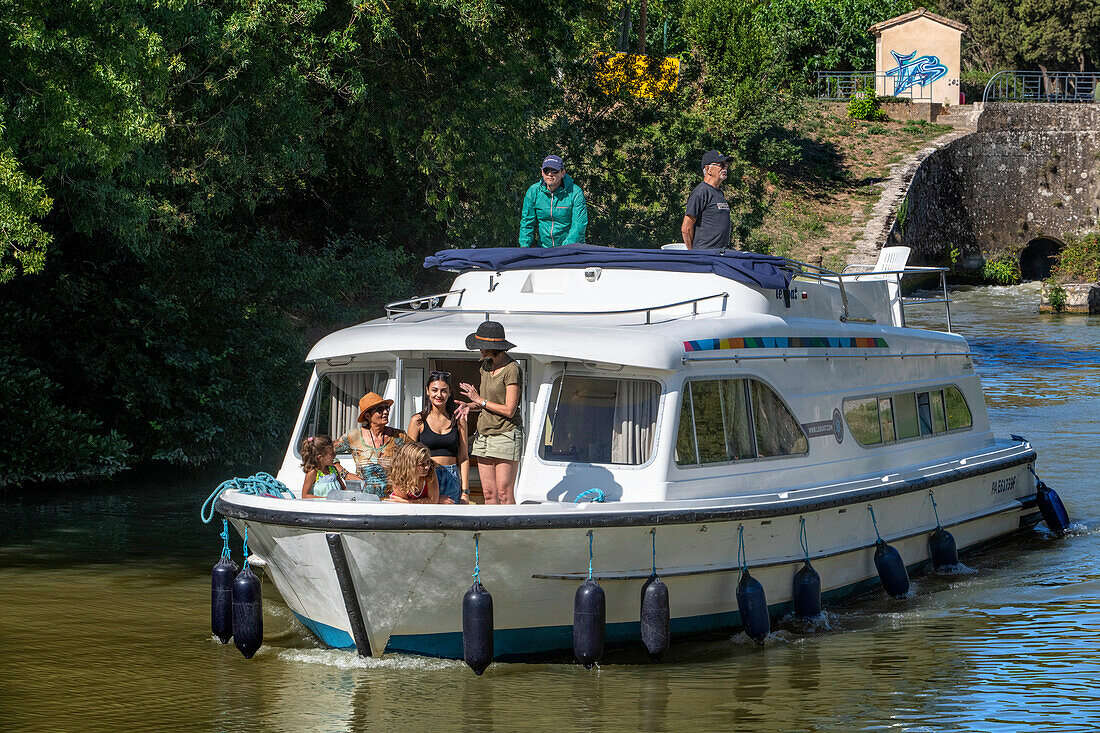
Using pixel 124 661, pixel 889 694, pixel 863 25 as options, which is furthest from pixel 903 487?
pixel 863 25

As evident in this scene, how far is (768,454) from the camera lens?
9.72 meters

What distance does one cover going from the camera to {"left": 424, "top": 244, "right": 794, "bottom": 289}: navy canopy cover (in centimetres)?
1001

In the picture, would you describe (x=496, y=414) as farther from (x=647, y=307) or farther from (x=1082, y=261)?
(x=1082, y=261)

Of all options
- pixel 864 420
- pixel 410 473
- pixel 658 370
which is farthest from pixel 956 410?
pixel 410 473

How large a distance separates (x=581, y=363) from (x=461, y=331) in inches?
35.9

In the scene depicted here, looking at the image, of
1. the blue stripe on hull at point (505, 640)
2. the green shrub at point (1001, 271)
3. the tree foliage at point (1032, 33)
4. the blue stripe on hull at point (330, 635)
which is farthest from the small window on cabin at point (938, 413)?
the tree foliage at point (1032, 33)

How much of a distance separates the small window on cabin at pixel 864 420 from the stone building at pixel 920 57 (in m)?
40.9

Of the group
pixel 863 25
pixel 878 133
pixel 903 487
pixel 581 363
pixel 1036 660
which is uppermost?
pixel 863 25

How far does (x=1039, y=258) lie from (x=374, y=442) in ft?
148

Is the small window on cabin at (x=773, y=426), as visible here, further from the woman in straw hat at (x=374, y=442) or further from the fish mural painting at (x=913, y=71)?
the fish mural painting at (x=913, y=71)

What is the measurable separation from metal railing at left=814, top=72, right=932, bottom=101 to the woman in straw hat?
1677 inches

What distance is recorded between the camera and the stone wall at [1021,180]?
47.0 meters

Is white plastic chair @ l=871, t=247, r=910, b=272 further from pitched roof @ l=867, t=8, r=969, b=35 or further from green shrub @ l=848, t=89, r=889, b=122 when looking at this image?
pitched roof @ l=867, t=8, r=969, b=35

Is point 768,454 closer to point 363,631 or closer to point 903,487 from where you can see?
point 903,487
